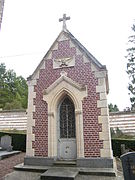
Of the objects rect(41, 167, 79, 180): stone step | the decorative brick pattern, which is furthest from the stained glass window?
rect(41, 167, 79, 180): stone step

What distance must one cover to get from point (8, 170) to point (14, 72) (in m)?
41.6

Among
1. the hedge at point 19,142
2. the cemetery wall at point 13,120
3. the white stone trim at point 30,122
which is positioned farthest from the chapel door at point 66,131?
the cemetery wall at point 13,120

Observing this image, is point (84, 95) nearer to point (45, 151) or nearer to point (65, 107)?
point (65, 107)

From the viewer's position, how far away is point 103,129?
7.38m

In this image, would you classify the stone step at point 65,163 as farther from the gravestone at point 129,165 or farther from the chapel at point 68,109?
the gravestone at point 129,165

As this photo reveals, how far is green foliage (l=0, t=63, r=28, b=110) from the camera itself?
3499 centimetres

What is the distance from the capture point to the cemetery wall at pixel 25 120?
54.0 feet

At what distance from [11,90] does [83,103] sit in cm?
3533

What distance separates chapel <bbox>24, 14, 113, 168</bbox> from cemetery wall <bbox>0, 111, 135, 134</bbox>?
9727 mm

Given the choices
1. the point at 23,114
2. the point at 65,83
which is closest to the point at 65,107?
the point at 65,83

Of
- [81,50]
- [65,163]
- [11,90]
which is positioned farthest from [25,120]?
[11,90]

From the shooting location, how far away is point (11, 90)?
40.4m

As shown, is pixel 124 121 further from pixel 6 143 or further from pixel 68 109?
pixel 6 143

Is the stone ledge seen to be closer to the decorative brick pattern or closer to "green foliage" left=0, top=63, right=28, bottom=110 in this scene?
the decorative brick pattern
